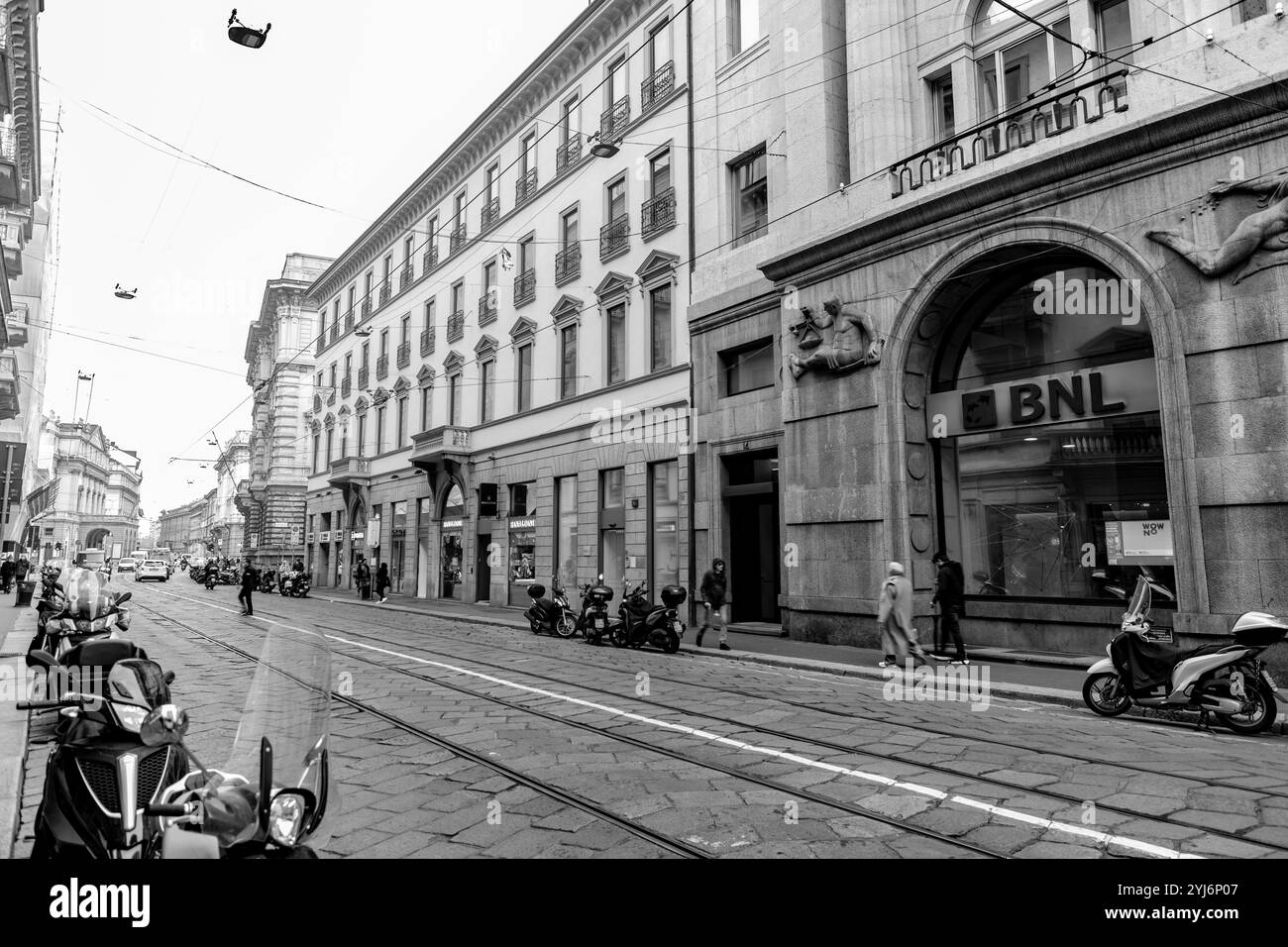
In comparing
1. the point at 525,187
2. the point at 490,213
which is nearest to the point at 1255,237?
the point at 525,187

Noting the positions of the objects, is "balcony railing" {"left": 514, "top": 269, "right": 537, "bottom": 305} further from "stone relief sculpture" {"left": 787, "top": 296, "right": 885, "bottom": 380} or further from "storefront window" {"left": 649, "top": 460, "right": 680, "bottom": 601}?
"stone relief sculpture" {"left": 787, "top": 296, "right": 885, "bottom": 380}

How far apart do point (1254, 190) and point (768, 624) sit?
36.4 ft

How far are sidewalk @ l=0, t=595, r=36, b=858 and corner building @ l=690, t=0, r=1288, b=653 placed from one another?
1156 cm

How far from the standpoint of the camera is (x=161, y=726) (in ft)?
9.81

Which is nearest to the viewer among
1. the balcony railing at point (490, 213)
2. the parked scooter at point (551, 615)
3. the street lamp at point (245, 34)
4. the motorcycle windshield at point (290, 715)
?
the motorcycle windshield at point (290, 715)

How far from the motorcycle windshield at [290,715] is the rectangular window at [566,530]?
793 inches

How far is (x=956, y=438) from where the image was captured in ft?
47.1

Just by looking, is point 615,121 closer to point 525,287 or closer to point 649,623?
point 525,287

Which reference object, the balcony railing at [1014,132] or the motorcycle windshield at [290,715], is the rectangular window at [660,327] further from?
the motorcycle windshield at [290,715]

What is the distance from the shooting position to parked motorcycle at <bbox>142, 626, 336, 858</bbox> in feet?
6.89

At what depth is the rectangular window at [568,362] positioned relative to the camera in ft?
77.8

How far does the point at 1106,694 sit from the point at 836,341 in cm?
823

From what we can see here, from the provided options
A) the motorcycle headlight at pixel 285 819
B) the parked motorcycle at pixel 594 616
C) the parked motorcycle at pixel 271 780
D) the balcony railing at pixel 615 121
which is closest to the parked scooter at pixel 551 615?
the parked motorcycle at pixel 594 616

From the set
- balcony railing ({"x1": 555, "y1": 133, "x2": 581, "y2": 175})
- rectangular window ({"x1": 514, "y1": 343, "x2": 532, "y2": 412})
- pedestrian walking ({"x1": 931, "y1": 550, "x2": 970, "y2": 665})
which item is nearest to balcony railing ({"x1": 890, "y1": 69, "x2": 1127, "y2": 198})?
pedestrian walking ({"x1": 931, "y1": 550, "x2": 970, "y2": 665})
